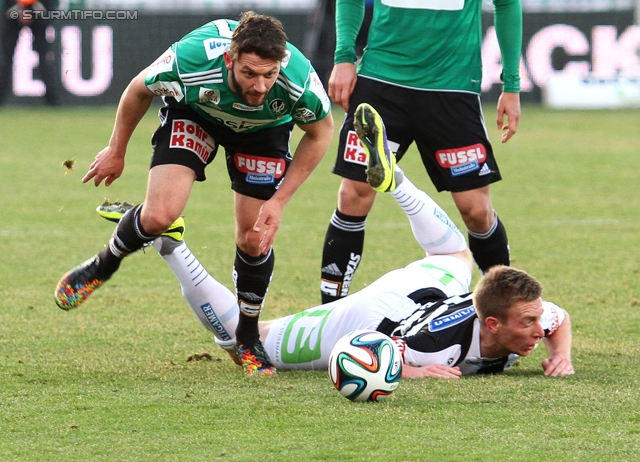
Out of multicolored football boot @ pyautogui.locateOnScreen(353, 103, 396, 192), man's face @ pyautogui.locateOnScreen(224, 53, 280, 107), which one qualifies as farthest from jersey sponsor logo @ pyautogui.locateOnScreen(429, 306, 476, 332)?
man's face @ pyautogui.locateOnScreen(224, 53, 280, 107)

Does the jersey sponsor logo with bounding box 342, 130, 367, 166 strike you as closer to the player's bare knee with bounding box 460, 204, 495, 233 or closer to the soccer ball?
the player's bare knee with bounding box 460, 204, 495, 233

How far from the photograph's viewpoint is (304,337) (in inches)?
190

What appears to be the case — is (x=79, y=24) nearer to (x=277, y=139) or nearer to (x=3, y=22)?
(x=3, y=22)

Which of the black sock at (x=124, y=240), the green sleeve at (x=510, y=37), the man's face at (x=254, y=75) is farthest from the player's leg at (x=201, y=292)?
the green sleeve at (x=510, y=37)

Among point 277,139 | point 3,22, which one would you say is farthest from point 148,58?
point 277,139

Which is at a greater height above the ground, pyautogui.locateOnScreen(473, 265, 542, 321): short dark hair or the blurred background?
pyautogui.locateOnScreen(473, 265, 542, 321): short dark hair

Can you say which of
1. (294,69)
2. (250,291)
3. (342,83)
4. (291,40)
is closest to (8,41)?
(291,40)

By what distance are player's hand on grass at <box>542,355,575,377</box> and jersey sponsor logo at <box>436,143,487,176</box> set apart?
115 cm

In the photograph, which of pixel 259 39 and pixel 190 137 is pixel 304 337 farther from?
pixel 259 39

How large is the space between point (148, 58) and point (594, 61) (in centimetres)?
729

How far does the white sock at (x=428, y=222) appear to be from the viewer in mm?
5438

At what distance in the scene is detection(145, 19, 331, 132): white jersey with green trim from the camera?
4.36 metres

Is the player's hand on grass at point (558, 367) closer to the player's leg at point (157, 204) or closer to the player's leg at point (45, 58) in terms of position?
the player's leg at point (157, 204)

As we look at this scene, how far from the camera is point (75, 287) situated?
4785mm
